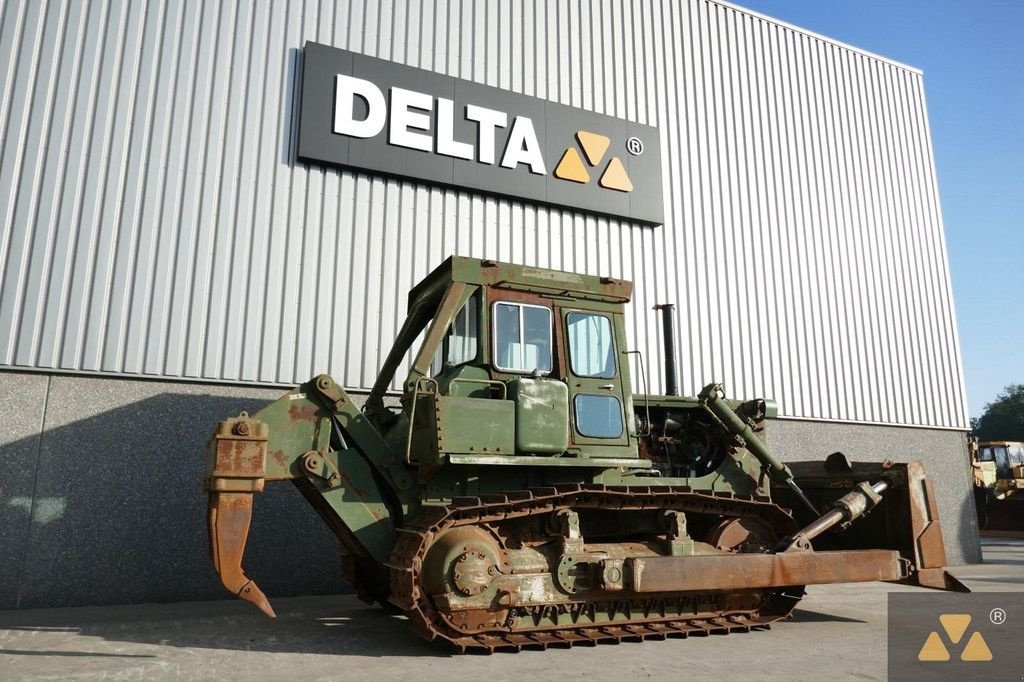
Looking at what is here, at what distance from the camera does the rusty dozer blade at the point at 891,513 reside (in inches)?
299

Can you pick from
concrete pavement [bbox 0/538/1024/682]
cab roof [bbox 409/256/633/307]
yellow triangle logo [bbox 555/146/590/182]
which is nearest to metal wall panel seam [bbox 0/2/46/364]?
concrete pavement [bbox 0/538/1024/682]

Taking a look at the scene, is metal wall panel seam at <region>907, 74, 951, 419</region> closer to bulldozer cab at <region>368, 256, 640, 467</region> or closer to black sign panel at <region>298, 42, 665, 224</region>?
black sign panel at <region>298, 42, 665, 224</region>

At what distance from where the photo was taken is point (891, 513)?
791 cm

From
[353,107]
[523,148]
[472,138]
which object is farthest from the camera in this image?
[523,148]

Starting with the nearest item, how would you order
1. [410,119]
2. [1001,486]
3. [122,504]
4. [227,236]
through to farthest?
1. [122,504]
2. [227,236]
3. [410,119]
4. [1001,486]

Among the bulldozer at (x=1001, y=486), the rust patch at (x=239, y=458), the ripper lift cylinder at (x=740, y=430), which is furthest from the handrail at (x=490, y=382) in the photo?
the bulldozer at (x=1001, y=486)

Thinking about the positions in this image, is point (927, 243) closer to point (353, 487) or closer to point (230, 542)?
point (353, 487)

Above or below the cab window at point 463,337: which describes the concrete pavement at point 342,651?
below

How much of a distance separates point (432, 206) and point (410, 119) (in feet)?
5.02

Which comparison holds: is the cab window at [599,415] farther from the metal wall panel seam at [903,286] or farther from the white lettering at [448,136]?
the metal wall panel seam at [903,286]

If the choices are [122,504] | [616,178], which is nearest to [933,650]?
[616,178]

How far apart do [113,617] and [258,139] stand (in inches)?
276

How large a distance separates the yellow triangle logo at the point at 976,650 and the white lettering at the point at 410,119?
9.94 metres

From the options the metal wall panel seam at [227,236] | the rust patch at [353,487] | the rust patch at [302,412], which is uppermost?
the metal wall panel seam at [227,236]
